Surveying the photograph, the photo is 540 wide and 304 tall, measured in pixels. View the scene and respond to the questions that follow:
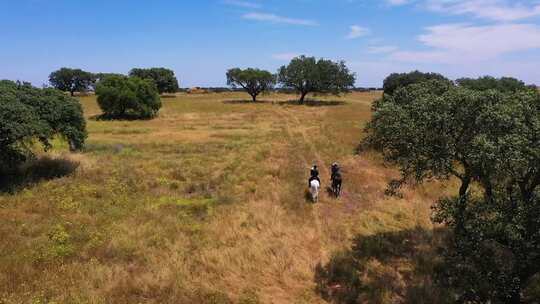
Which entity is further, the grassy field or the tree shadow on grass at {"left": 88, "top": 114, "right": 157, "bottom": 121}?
the tree shadow on grass at {"left": 88, "top": 114, "right": 157, "bottom": 121}

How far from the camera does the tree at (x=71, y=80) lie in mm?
123688

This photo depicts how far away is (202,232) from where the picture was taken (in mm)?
17078

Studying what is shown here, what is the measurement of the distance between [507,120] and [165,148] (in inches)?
1177

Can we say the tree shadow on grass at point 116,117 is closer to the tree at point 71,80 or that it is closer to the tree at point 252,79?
the tree at point 252,79

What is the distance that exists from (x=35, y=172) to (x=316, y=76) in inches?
2803

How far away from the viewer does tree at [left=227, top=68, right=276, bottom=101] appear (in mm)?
98875

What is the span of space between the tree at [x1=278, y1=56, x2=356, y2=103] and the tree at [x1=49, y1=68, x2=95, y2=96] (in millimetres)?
69027

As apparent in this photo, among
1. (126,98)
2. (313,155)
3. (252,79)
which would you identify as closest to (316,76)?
(252,79)

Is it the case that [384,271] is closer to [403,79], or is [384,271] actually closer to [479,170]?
[479,170]

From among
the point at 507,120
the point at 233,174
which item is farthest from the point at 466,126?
the point at 233,174

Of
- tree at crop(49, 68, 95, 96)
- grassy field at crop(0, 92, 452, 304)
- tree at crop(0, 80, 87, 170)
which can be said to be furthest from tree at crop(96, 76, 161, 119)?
tree at crop(49, 68, 95, 96)

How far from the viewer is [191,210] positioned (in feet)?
64.6

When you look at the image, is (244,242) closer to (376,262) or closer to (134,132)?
(376,262)

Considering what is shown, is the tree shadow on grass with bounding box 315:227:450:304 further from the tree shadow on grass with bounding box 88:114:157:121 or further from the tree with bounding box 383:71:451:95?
the tree with bounding box 383:71:451:95
